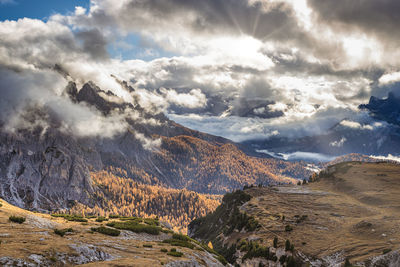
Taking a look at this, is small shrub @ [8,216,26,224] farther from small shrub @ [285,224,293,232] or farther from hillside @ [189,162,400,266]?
small shrub @ [285,224,293,232]

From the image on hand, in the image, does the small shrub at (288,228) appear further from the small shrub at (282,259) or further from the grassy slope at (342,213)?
the small shrub at (282,259)

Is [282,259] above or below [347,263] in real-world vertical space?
below

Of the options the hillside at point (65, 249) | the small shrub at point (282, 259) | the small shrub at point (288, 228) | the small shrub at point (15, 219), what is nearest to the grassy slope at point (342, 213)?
the small shrub at point (288, 228)

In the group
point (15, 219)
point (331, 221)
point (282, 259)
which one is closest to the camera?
point (15, 219)

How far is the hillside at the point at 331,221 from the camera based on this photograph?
7275 centimetres

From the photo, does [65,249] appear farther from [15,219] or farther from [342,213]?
[342,213]

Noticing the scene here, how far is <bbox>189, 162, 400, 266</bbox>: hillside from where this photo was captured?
2864 inches

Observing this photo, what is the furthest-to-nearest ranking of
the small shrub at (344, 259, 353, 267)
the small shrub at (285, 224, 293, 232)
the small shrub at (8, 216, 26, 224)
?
the small shrub at (285, 224, 293, 232) < the small shrub at (344, 259, 353, 267) < the small shrub at (8, 216, 26, 224)

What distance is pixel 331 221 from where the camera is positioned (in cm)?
10856

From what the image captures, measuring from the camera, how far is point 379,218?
313 feet

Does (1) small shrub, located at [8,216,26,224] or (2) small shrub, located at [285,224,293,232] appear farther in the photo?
(2) small shrub, located at [285,224,293,232]

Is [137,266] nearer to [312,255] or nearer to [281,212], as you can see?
[312,255]

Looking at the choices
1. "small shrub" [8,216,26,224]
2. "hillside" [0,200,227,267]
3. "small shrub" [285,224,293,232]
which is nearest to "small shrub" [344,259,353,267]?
"small shrub" [285,224,293,232]

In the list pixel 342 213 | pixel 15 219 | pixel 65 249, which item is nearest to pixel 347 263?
pixel 342 213
